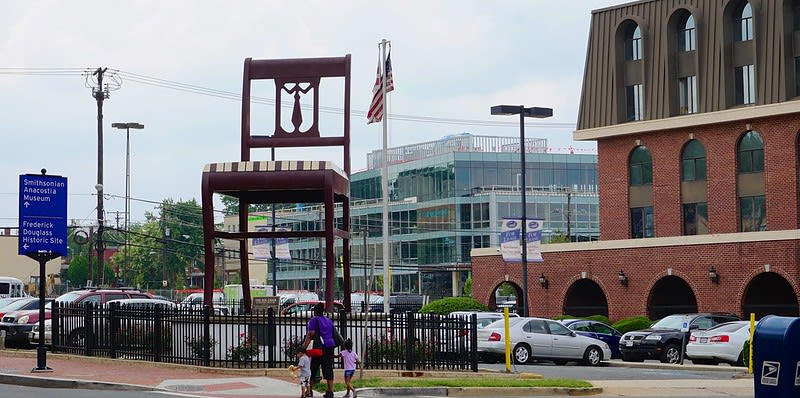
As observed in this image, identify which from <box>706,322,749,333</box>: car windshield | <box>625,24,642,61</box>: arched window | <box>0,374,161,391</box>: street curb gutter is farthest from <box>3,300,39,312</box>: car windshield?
<box>625,24,642,61</box>: arched window

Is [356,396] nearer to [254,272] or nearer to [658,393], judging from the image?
[658,393]

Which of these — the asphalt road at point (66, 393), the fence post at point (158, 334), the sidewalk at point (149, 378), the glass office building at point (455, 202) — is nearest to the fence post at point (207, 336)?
the sidewalk at point (149, 378)

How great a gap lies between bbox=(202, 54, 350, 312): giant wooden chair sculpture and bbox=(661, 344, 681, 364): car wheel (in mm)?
13491

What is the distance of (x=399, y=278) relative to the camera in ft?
304

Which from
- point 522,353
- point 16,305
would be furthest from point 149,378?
point 16,305

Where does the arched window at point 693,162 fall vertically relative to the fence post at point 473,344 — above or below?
above

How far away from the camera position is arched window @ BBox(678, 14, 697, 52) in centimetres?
5066

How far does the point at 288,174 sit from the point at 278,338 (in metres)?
3.02

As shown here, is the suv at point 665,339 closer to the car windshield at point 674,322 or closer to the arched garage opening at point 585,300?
the car windshield at point 674,322

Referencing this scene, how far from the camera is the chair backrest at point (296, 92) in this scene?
23.0 metres

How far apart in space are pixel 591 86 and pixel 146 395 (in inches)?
1542

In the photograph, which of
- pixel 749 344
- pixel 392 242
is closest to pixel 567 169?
pixel 392 242

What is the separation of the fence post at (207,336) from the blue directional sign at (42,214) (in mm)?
2893

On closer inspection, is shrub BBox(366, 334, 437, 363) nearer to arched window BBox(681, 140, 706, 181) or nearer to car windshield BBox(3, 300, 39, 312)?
car windshield BBox(3, 300, 39, 312)
